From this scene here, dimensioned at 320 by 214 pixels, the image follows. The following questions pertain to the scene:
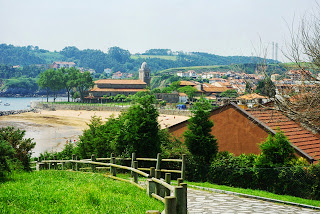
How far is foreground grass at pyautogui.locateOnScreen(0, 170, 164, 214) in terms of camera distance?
6.79 metres

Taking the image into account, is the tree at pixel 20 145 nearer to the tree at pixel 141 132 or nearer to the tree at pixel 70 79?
the tree at pixel 141 132

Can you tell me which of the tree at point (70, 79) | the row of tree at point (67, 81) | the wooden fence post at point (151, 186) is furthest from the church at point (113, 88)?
the wooden fence post at point (151, 186)

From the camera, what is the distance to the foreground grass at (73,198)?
267 inches

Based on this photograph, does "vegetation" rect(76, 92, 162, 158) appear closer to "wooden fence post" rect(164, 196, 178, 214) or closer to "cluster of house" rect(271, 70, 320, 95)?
"cluster of house" rect(271, 70, 320, 95)

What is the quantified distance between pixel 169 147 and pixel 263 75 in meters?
8.09

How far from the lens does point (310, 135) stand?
16.5 metres

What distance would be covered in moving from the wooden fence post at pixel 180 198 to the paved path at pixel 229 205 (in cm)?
365

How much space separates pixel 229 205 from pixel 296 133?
7.94 metres

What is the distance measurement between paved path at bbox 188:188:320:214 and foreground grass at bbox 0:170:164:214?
59.9 inches

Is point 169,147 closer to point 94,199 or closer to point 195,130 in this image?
point 195,130

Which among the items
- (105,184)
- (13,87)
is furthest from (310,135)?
(13,87)

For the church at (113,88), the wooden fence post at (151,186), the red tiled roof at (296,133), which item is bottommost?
the wooden fence post at (151,186)

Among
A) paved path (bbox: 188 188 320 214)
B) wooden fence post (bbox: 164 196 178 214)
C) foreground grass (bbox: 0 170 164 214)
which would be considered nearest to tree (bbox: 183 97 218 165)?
paved path (bbox: 188 188 320 214)

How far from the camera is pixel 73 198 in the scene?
7.43m
